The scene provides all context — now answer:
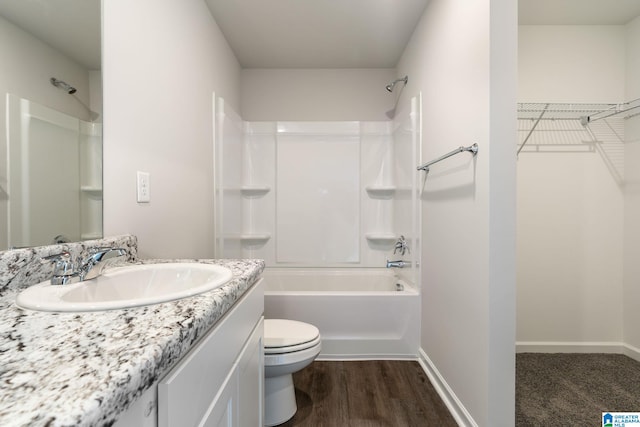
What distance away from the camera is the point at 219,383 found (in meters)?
0.70

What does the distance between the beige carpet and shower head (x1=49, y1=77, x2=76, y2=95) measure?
2335 mm

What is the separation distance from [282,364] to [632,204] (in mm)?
2608

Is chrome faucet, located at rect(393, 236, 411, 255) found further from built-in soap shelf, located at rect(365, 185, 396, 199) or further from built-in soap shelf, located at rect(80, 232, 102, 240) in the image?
built-in soap shelf, located at rect(80, 232, 102, 240)

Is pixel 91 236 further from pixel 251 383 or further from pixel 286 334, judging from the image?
pixel 286 334

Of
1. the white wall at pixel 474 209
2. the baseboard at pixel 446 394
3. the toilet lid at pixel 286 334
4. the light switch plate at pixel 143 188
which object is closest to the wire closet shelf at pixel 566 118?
the white wall at pixel 474 209

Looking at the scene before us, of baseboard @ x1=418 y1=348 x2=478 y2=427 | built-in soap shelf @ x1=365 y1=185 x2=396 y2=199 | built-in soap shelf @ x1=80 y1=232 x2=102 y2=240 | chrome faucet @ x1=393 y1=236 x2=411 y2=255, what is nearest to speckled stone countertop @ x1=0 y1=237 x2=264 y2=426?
built-in soap shelf @ x1=80 y1=232 x2=102 y2=240

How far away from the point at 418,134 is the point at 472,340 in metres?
1.43

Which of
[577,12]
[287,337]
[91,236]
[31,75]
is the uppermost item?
[577,12]

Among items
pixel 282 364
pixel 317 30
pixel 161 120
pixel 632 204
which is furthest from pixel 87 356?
pixel 632 204

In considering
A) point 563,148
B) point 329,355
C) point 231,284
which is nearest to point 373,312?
point 329,355

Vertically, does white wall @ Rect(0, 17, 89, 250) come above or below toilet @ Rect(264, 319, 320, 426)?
above

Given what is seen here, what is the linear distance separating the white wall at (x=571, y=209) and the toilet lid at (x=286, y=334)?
1.66 metres

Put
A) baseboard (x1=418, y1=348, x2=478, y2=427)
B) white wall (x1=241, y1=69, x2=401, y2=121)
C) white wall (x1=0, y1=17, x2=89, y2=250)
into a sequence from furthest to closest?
1. white wall (x1=241, y1=69, x2=401, y2=121)
2. baseboard (x1=418, y1=348, x2=478, y2=427)
3. white wall (x1=0, y1=17, x2=89, y2=250)

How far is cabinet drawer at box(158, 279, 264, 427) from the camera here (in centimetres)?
48
